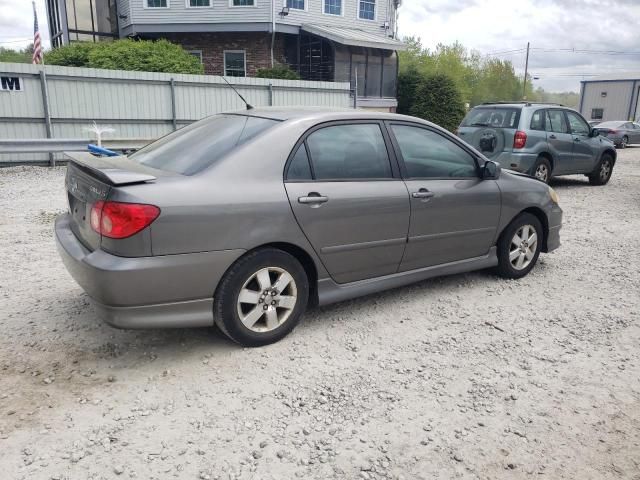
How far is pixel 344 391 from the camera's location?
3137mm

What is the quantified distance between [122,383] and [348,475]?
58.7 inches

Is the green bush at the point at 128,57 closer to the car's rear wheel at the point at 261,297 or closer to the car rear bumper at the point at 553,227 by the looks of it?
the car rear bumper at the point at 553,227

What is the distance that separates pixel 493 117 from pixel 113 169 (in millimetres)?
8454

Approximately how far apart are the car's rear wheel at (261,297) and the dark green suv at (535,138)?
23.5ft

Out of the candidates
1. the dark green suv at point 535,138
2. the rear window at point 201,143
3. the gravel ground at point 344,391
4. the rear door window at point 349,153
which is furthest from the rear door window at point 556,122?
the rear window at point 201,143

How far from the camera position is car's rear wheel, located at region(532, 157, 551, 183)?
9875 mm

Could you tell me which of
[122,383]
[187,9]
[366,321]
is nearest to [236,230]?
[122,383]

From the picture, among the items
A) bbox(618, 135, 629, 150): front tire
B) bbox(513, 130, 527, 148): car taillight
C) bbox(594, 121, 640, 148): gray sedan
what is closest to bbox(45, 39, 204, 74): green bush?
bbox(513, 130, 527, 148): car taillight

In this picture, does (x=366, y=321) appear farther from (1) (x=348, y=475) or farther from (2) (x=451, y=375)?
(1) (x=348, y=475)

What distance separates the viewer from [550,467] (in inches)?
100

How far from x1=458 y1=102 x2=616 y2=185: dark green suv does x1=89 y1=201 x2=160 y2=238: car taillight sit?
26.2 ft

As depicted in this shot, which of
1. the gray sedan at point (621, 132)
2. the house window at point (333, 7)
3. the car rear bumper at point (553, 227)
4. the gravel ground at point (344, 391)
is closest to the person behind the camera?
the gravel ground at point (344, 391)

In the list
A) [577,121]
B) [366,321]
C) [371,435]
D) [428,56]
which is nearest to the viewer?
[371,435]

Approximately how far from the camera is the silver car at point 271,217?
307cm
